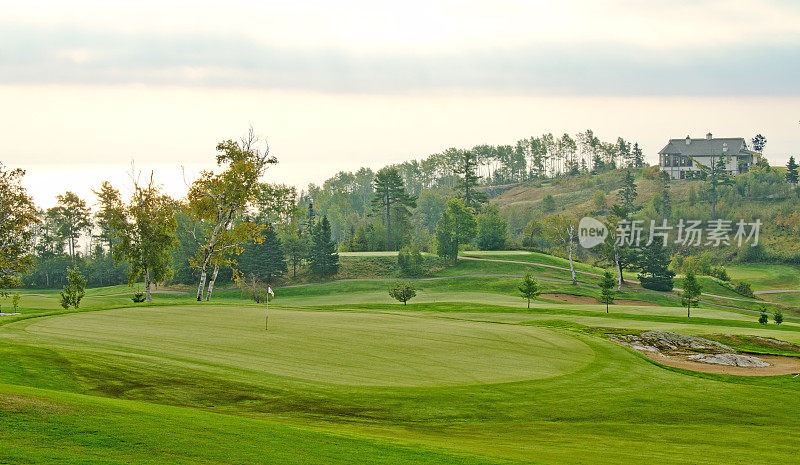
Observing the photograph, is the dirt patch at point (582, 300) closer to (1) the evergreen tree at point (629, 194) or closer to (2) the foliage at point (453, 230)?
(2) the foliage at point (453, 230)

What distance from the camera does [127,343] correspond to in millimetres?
26016

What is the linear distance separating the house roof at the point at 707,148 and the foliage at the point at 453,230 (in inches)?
4145

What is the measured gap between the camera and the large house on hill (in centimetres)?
18550

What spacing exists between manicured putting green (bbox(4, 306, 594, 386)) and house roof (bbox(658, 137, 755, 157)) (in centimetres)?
17003

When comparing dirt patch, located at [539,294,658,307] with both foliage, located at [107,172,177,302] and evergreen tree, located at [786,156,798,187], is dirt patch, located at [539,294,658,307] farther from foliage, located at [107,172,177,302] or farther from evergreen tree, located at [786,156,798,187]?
evergreen tree, located at [786,156,798,187]

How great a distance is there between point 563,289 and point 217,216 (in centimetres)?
4765

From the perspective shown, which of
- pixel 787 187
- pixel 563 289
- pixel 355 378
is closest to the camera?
pixel 355 378

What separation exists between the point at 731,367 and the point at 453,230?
73860 mm

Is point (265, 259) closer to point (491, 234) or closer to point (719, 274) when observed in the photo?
point (491, 234)

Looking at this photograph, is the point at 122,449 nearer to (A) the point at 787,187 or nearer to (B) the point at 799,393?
(B) the point at 799,393

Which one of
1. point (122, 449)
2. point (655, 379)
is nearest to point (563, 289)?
point (655, 379)

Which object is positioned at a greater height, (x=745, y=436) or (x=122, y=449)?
(x=122, y=449)

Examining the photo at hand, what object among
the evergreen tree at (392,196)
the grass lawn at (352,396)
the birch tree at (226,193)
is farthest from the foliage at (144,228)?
the evergreen tree at (392,196)

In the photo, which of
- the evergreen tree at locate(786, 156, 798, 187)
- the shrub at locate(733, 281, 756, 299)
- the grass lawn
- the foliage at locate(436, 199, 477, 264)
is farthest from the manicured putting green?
the evergreen tree at locate(786, 156, 798, 187)
